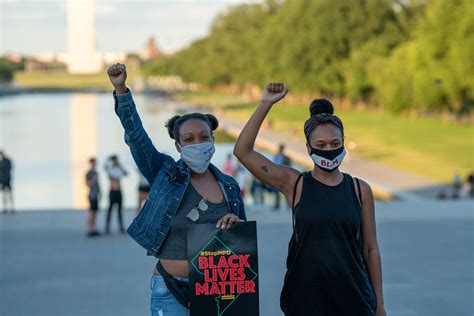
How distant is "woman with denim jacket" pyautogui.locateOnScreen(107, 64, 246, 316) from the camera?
387 cm

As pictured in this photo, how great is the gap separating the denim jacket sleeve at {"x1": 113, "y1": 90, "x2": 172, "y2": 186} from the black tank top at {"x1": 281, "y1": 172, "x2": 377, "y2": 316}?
69 centimetres

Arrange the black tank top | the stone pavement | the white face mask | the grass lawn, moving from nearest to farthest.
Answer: the black tank top → the white face mask → the stone pavement → the grass lawn

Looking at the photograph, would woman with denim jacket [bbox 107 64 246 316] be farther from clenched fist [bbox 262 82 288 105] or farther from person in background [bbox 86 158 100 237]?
person in background [bbox 86 158 100 237]

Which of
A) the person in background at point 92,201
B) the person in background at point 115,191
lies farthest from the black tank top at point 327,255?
the person in background at point 115,191

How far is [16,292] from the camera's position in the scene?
909 centimetres

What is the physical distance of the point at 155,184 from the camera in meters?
3.97

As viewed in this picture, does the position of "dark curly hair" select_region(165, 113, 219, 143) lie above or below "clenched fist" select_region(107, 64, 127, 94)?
below

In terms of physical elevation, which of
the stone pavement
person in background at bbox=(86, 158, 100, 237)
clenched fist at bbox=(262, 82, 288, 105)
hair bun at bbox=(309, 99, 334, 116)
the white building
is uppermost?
the white building

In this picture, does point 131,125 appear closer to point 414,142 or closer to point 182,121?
point 182,121

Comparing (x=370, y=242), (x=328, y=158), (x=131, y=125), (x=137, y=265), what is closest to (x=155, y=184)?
(x=131, y=125)

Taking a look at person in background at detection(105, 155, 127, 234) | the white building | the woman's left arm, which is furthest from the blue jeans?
the white building

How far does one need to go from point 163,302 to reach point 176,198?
463mm

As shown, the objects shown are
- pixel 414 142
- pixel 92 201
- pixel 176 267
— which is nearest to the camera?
pixel 176 267

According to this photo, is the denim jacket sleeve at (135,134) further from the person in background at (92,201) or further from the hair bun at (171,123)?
the person in background at (92,201)
